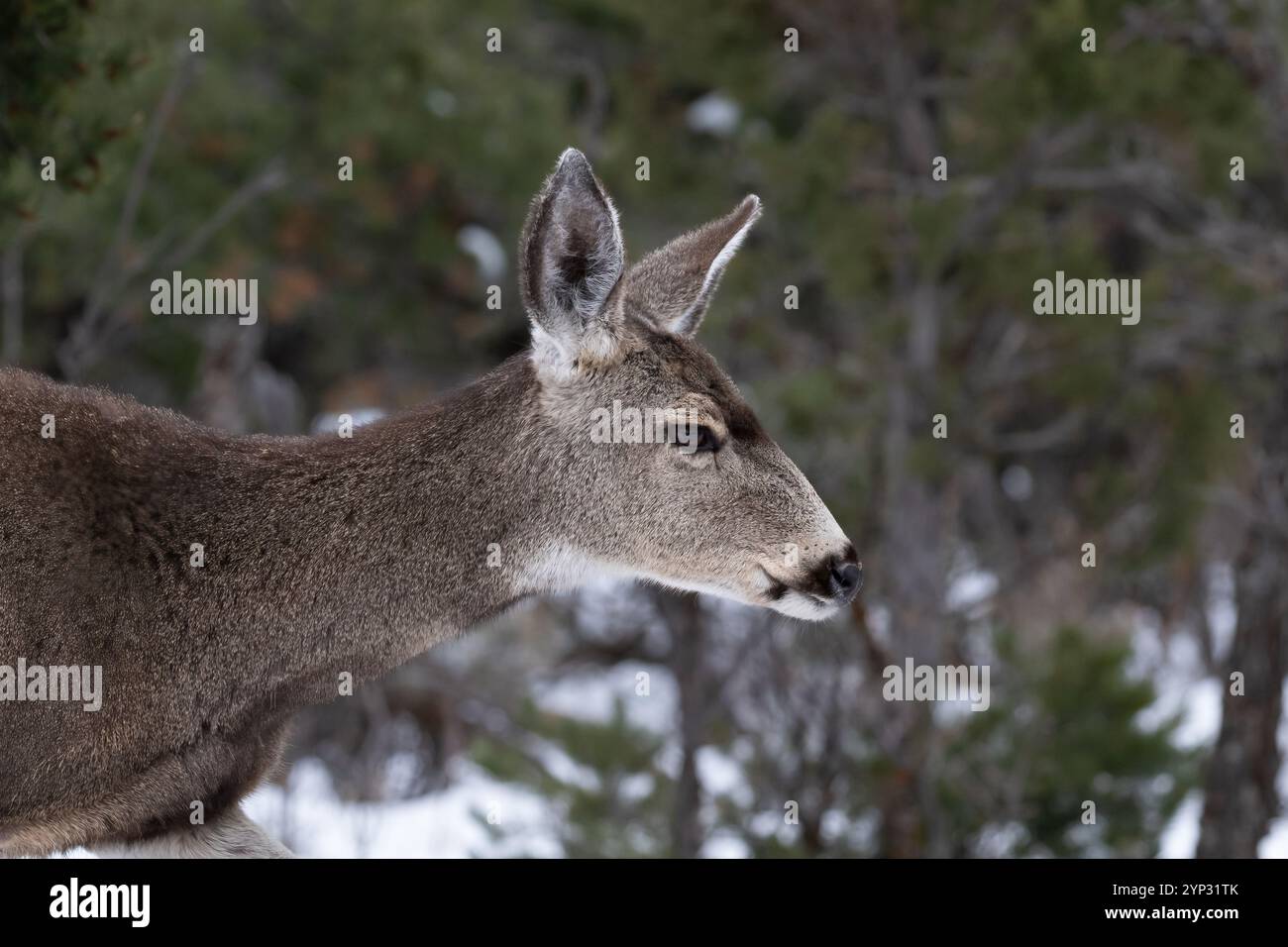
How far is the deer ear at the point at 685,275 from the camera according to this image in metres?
5.64

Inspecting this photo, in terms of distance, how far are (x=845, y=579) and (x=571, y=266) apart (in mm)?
1225

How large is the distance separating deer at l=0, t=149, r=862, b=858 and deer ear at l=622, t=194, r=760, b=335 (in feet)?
0.04

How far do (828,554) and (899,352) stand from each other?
936cm

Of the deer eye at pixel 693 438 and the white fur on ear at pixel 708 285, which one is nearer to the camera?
the deer eye at pixel 693 438

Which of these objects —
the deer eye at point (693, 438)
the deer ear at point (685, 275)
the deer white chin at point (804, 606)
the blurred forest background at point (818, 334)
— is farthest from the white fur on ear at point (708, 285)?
the blurred forest background at point (818, 334)

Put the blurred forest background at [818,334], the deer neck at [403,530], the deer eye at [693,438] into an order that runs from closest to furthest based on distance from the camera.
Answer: the deer neck at [403,530] → the deer eye at [693,438] → the blurred forest background at [818,334]

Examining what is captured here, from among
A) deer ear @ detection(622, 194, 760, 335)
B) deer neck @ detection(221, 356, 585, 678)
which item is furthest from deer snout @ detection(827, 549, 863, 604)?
→ deer ear @ detection(622, 194, 760, 335)

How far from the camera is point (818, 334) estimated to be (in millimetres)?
19422

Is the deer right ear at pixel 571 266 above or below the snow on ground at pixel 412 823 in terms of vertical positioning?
above

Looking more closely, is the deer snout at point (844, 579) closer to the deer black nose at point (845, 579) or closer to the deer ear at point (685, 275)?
the deer black nose at point (845, 579)

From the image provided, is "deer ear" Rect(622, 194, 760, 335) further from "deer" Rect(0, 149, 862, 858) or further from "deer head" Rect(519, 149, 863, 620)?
"deer head" Rect(519, 149, 863, 620)

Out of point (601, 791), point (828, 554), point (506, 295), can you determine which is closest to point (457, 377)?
point (506, 295)

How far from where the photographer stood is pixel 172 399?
15281mm
